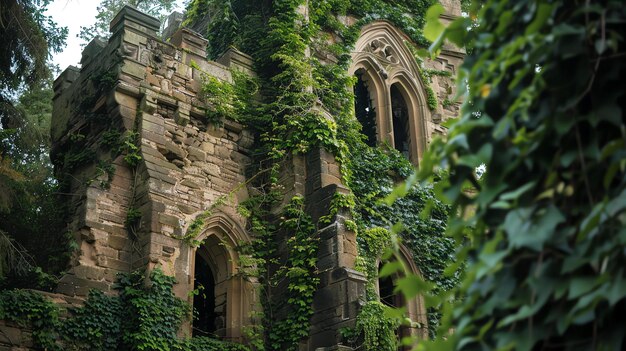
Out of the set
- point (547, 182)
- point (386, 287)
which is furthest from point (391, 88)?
point (547, 182)

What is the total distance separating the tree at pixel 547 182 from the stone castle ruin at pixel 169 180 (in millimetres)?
7847

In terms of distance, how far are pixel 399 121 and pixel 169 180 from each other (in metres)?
6.60

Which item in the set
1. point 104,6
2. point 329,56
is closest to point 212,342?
point 329,56

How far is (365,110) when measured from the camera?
1656 cm

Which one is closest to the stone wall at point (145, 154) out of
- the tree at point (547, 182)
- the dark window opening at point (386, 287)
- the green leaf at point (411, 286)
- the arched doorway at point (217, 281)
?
the arched doorway at point (217, 281)

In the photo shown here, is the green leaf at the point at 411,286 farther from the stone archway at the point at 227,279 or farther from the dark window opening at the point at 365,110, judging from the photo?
the dark window opening at the point at 365,110

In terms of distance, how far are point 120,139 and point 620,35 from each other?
32.4 ft

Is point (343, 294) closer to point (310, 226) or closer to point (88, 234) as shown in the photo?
point (310, 226)

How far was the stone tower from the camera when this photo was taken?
11.6 meters

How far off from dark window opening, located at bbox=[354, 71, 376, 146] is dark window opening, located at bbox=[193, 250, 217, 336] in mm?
4136

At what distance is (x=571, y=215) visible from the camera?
11.8 feet

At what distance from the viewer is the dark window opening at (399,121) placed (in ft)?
55.8

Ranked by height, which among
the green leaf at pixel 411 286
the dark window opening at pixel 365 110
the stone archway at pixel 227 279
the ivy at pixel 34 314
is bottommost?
the green leaf at pixel 411 286

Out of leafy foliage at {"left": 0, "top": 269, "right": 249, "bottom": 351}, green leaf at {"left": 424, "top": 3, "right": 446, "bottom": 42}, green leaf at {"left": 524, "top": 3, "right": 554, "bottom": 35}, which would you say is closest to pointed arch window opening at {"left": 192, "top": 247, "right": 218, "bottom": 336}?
leafy foliage at {"left": 0, "top": 269, "right": 249, "bottom": 351}
